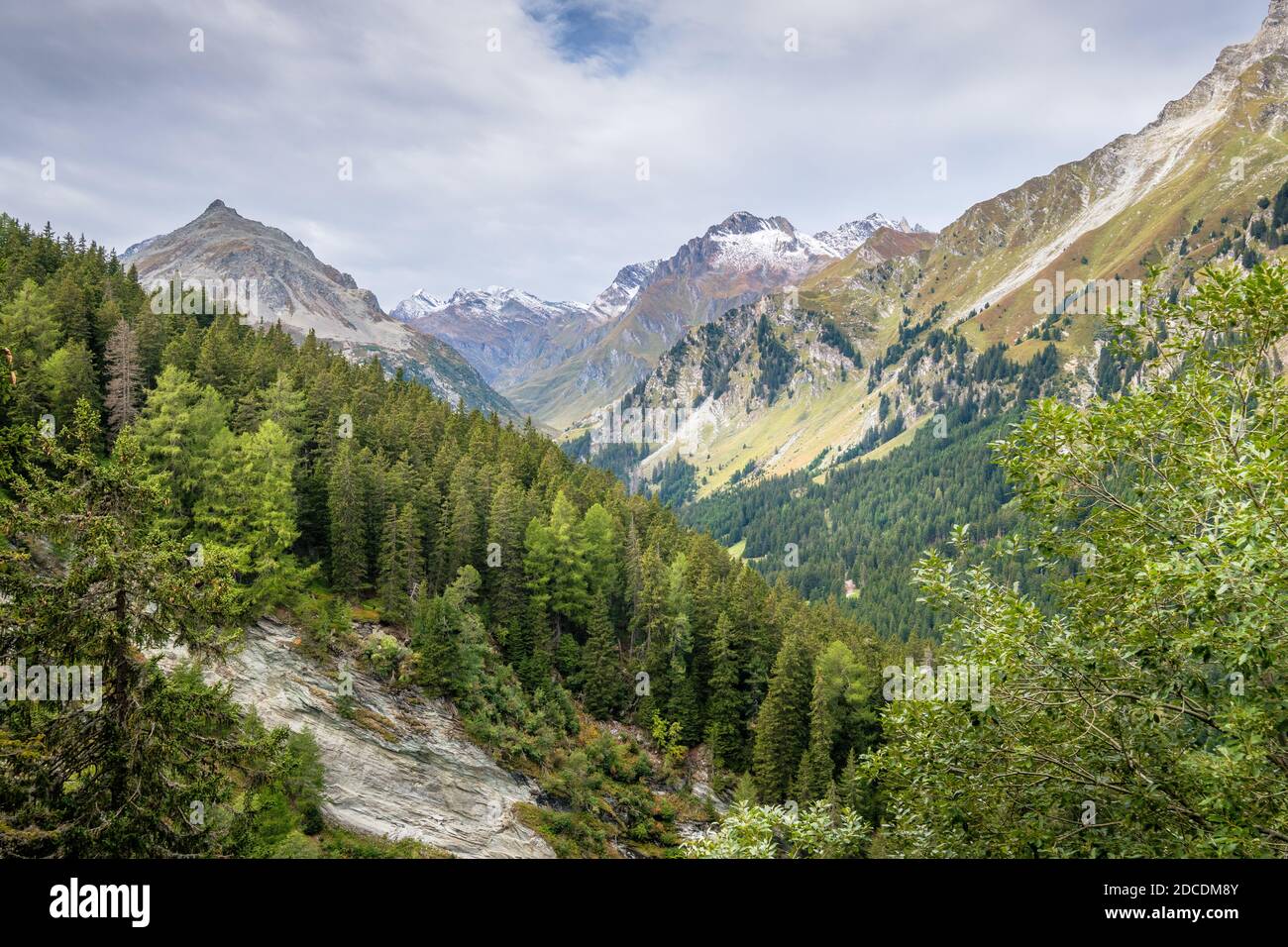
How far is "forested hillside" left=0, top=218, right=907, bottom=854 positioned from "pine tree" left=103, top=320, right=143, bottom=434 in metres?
0.25

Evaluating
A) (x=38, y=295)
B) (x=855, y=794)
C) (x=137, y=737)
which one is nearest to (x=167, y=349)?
(x=38, y=295)

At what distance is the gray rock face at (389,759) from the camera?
37781 mm

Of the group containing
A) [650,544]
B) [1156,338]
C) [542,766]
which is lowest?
[542,766]

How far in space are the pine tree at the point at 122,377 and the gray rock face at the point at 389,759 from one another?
21.3 meters

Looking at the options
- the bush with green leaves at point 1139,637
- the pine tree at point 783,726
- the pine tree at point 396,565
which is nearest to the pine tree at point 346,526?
the pine tree at point 396,565

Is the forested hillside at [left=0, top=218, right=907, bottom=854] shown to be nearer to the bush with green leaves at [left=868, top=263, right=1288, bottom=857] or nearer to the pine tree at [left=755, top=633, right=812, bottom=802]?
the pine tree at [left=755, top=633, right=812, bottom=802]

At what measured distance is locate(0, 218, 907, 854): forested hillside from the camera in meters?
16.9

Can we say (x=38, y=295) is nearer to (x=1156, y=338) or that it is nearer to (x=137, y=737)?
(x=137, y=737)

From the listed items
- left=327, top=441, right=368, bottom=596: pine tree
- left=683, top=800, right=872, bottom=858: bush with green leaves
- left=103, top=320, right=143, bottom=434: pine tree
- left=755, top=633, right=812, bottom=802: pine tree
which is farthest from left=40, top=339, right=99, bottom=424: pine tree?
left=755, top=633, right=812, bottom=802: pine tree

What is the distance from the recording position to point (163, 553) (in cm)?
1631

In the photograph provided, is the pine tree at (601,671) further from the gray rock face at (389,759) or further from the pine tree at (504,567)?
the gray rock face at (389,759)

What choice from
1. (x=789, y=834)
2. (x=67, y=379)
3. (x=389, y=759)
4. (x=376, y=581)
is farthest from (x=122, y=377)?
(x=789, y=834)

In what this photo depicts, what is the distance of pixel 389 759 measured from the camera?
136 feet
